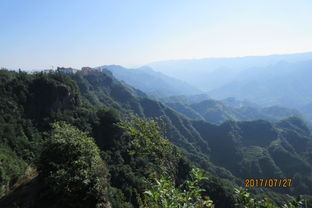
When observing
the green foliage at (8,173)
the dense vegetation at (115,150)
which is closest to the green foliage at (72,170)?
the dense vegetation at (115,150)

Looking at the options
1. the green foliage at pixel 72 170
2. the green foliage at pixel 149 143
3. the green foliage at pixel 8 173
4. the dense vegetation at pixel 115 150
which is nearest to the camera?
the green foliage at pixel 149 143

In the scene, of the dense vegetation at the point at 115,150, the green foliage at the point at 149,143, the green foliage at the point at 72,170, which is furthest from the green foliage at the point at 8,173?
the green foliage at the point at 149,143

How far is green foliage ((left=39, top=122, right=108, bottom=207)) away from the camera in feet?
27.9

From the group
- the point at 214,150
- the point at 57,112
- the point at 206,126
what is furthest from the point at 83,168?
the point at 206,126

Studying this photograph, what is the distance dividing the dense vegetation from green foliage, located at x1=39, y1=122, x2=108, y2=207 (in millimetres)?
40

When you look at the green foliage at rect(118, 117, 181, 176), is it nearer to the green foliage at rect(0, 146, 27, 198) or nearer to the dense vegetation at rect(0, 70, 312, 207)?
the dense vegetation at rect(0, 70, 312, 207)

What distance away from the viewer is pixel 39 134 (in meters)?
43.5

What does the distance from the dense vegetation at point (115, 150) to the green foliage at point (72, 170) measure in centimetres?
4

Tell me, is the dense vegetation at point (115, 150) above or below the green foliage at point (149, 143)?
below

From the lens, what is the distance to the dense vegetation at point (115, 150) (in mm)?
5652

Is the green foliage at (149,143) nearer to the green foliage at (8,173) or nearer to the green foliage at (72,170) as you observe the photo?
the green foliage at (72,170)

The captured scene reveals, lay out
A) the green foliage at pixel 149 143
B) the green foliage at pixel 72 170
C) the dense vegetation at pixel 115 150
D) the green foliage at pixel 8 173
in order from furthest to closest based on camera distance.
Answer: the green foliage at pixel 8 173, the green foliage at pixel 72 170, the dense vegetation at pixel 115 150, the green foliage at pixel 149 143

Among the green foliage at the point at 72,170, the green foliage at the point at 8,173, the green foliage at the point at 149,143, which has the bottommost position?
the green foliage at the point at 8,173

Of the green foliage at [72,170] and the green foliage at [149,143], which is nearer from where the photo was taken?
the green foliage at [149,143]
